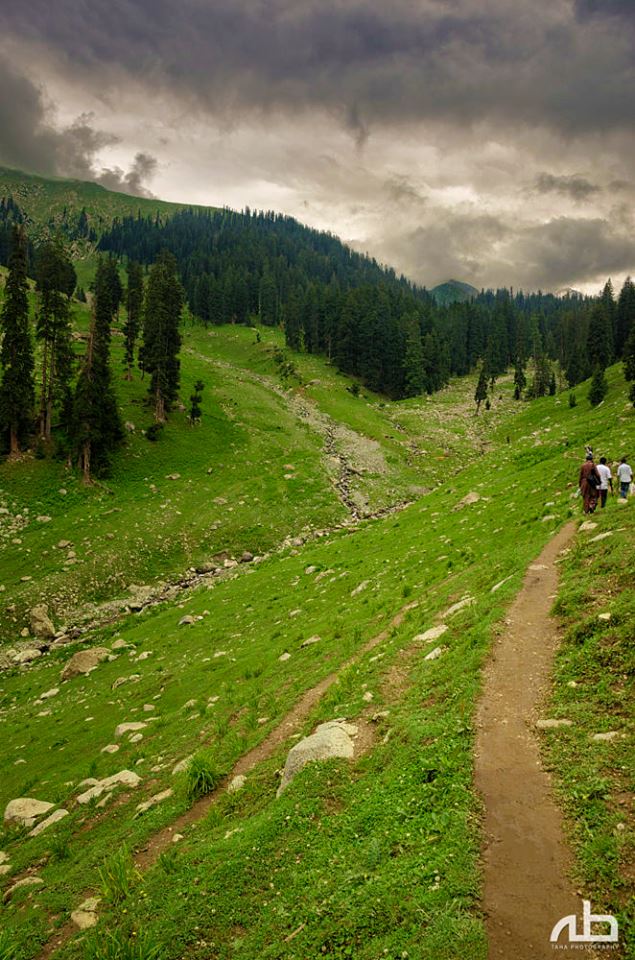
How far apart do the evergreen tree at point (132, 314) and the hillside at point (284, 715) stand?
38.7 meters

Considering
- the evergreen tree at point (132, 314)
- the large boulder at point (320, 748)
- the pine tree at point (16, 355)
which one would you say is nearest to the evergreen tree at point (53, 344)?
the pine tree at point (16, 355)

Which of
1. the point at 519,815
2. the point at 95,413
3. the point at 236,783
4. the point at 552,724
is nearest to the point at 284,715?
the point at 236,783

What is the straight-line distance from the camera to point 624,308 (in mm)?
127625

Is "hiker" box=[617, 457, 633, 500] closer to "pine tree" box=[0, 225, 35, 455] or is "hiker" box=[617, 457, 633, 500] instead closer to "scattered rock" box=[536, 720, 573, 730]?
"scattered rock" box=[536, 720, 573, 730]

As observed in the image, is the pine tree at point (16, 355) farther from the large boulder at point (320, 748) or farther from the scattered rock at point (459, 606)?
the large boulder at point (320, 748)

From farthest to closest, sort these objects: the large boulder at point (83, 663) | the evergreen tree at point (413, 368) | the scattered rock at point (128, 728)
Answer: the evergreen tree at point (413, 368), the large boulder at point (83, 663), the scattered rock at point (128, 728)

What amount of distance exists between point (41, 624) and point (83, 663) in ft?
25.3

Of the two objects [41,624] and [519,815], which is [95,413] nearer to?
[41,624]

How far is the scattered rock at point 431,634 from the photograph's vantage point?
13.3 metres

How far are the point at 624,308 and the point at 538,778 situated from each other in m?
156

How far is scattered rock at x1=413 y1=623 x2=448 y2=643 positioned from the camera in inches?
524

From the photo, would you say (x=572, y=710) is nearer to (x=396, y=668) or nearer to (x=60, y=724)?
(x=396, y=668)

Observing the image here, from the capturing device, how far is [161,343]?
187ft

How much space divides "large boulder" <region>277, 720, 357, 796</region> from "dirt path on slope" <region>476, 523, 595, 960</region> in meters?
2.70
